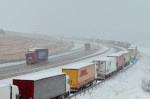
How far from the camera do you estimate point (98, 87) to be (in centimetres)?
3181

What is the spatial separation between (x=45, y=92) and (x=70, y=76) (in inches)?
251

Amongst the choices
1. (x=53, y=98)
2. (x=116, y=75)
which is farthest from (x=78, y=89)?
(x=116, y=75)

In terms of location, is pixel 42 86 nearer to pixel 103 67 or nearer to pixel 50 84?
pixel 50 84

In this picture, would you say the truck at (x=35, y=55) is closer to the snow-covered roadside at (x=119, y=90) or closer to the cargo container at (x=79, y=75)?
the snow-covered roadside at (x=119, y=90)

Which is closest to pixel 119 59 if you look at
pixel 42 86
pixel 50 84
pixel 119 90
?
pixel 119 90

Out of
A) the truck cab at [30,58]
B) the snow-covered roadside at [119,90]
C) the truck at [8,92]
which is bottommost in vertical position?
the snow-covered roadside at [119,90]

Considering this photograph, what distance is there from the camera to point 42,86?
1956cm

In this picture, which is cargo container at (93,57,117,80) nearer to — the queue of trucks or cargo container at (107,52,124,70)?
the queue of trucks

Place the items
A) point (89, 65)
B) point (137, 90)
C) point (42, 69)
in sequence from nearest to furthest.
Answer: point (89, 65), point (137, 90), point (42, 69)

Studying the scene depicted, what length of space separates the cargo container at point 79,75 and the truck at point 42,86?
8.91 feet

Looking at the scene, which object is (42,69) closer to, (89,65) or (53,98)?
(89,65)

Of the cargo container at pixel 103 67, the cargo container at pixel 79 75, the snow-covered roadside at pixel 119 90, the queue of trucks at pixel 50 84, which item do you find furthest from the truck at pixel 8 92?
the cargo container at pixel 103 67

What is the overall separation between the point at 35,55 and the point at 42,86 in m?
33.5

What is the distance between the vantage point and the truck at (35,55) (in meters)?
51.3
